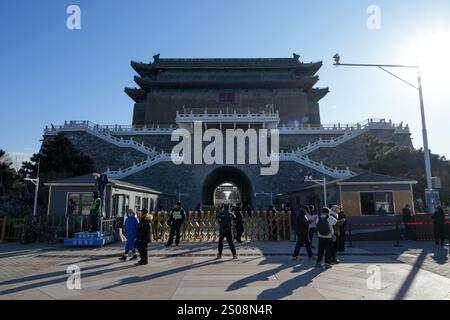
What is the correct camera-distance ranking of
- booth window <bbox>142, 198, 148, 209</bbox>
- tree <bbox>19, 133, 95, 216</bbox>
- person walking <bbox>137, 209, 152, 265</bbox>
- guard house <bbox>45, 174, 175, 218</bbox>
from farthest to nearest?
tree <bbox>19, 133, 95, 216</bbox>
booth window <bbox>142, 198, 148, 209</bbox>
guard house <bbox>45, 174, 175, 218</bbox>
person walking <bbox>137, 209, 152, 265</bbox>

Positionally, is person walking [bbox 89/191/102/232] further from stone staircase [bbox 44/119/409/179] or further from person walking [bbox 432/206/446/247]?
stone staircase [bbox 44/119/409/179]

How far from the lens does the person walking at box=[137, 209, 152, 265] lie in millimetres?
8766

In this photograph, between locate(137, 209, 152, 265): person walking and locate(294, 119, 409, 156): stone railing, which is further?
locate(294, 119, 409, 156): stone railing

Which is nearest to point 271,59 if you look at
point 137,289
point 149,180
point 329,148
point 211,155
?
point 329,148

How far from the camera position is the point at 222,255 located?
10.4m

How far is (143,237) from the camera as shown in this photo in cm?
886

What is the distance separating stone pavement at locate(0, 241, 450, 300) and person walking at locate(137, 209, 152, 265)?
0.43 metres

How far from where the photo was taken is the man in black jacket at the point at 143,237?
877cm

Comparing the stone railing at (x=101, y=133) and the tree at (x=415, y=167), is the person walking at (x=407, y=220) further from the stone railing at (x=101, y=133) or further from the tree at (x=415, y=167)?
the stone railing at (x=101, y=133)

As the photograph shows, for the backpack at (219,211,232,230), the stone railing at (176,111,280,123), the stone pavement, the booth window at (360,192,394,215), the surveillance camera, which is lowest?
the stone pavement

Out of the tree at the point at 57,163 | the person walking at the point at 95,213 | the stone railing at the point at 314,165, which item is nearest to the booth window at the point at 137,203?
the person walking at the point at 95,213

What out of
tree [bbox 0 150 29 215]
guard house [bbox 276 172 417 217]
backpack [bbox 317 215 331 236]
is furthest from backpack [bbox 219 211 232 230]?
tree [bbox 0 150 29 215]

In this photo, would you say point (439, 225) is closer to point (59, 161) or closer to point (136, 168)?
point (136, 168)

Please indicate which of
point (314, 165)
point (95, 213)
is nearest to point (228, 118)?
point (314, 165)
